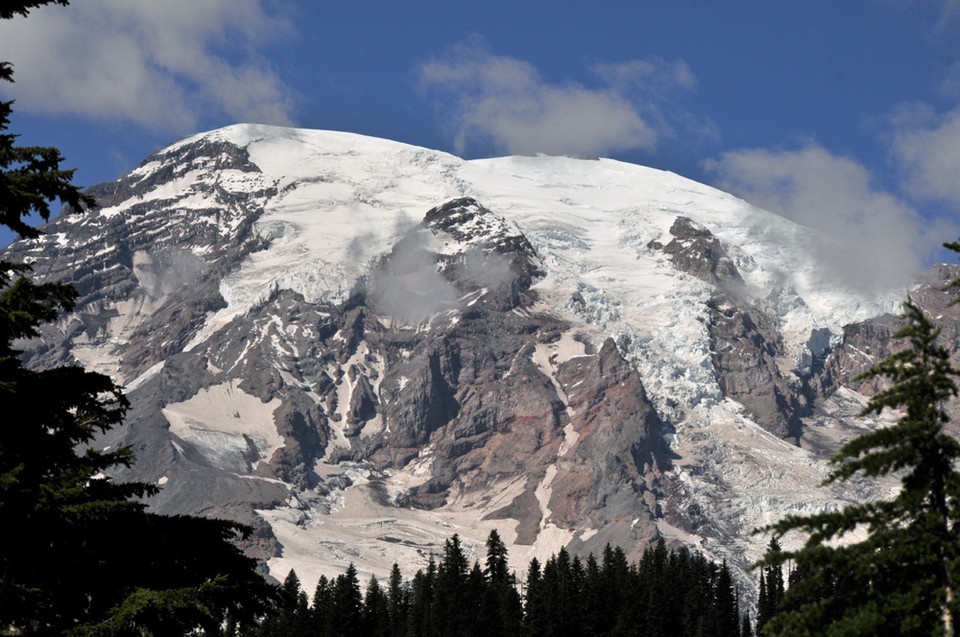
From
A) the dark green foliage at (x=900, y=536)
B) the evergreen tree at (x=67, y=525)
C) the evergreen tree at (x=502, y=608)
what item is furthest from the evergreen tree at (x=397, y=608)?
the dark green foliage at (x=900, y=536)

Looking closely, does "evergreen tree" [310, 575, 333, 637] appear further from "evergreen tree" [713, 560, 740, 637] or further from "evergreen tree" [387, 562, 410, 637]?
"evergreen tree" [713, 560, 740, 637]

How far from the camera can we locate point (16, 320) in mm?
18516

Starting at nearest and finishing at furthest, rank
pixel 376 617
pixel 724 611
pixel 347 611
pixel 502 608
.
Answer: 1. pixel 502 608
2. pixel 347 611
3. pixel 376 617
4. pixel 724 611

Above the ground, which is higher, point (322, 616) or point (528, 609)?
point (528, 609)

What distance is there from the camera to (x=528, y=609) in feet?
419

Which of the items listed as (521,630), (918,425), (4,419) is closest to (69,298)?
(4,419)

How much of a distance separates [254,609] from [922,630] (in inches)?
403

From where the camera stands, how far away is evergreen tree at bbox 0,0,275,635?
17500 millimetres

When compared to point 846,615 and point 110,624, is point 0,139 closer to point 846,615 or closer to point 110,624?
point 110,624

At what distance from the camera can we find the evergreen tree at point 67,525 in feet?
57.4

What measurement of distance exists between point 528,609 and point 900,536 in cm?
11243

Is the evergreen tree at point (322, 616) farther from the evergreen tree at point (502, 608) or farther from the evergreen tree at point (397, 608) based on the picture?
the evergreen tree at point (502, 608)

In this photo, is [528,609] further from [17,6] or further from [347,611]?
[17,6]

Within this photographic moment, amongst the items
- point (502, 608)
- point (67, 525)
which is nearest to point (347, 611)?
point (502, 608)
